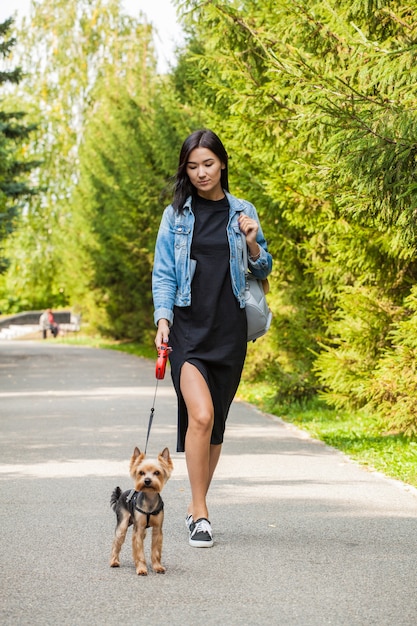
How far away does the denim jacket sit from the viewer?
18.9 ft

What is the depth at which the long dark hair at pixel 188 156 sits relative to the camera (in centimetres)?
582

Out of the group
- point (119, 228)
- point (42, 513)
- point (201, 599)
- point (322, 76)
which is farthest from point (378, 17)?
point (119, 228)

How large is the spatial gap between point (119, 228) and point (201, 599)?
25935 millimetres

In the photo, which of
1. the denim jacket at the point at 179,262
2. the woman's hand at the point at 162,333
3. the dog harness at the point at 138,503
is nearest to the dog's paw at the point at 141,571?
the dog harness at the point at 138,503

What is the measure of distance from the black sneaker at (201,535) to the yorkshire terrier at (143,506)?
557 mm

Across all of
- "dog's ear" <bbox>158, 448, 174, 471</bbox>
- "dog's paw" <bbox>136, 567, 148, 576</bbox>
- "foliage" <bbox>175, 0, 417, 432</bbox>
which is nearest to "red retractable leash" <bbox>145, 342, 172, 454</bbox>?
"dog's ear" <bbox>158, 448, 174, 471</bbox>

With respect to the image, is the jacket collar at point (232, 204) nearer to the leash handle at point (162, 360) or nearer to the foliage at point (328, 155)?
the leash handle at point (162, 360)

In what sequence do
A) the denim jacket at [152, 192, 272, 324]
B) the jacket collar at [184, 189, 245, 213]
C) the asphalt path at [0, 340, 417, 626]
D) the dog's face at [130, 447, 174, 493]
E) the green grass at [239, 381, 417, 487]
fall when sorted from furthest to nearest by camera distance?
the green grass at [239, 381, 417, 487] < the jacket collar at [184, 189, 245, 213] < the denim jacket at [152, 192, 272, 324] < the dog's face at [130, 447, 174, 493] < the asphalt path at [0, 340, 417, 626]

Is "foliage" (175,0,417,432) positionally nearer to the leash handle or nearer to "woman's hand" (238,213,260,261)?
"woman's hand" (238,213,260,261)

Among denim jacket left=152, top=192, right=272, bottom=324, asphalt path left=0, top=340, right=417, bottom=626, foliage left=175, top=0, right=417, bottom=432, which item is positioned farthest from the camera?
foliage left=175, top=0, right=417, bottom=432

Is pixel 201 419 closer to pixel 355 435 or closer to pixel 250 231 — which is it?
pixel 250 231

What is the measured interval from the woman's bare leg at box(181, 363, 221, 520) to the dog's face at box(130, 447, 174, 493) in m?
0.68

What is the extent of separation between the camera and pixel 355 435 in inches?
445

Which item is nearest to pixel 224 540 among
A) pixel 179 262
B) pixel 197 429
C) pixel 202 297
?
pixel 197 429
